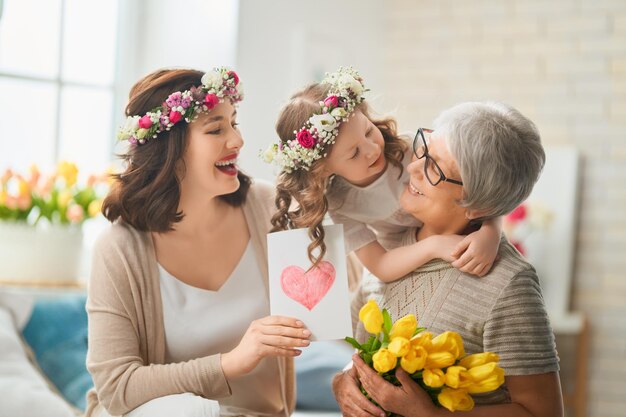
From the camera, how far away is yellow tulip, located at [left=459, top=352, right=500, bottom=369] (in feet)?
5.70

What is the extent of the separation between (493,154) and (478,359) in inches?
17.9

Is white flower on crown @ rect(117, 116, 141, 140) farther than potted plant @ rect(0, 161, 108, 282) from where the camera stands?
No

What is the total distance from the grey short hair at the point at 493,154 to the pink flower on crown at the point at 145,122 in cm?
74

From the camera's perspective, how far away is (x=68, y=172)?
3.67m

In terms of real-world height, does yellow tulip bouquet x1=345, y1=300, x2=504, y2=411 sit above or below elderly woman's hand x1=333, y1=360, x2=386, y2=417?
above

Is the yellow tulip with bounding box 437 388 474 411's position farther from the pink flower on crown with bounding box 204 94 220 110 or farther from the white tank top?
the pink flower on crown with bounding box 204 94 220 110

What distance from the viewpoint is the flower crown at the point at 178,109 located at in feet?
7.02

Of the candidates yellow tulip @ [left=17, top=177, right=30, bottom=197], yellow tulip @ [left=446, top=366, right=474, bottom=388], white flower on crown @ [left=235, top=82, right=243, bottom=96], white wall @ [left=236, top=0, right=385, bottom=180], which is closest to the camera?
yellow tulip @ [left=446, top=366, right=474, bottom=388]

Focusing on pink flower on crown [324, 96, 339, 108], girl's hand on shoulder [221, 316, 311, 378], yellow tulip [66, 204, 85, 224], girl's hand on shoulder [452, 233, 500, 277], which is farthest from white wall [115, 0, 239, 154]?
girl's hand on shoulder [452, 233, 500, 277]

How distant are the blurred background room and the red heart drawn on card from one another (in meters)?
1.86

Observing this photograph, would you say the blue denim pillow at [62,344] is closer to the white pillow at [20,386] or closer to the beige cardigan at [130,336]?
the white pillow at [20,386]

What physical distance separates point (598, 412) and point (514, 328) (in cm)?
355

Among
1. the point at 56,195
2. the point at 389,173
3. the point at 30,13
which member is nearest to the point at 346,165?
the point at 389,173

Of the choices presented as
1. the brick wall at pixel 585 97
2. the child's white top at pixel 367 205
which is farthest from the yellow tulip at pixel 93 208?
the brick wall at pixel 585 97
